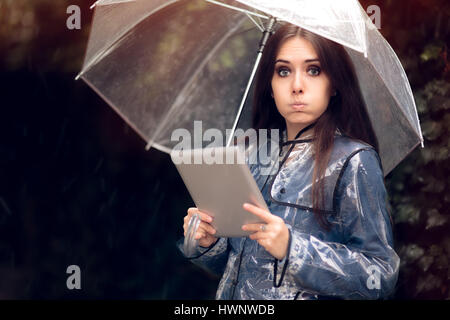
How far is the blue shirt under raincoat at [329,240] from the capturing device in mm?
2049

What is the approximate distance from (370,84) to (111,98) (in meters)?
1.03

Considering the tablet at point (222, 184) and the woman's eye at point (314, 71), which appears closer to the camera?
the tablet at point (222, 184)

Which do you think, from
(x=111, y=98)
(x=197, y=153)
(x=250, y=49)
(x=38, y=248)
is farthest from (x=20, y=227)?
(x=197, y=153)

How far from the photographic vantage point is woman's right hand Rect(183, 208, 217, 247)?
2197 mm

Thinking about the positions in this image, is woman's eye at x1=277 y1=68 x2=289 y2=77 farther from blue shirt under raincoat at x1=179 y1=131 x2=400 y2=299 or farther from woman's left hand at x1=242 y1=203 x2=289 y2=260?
woman's left hand at x1=242 y1=203 x2=289 y2=260

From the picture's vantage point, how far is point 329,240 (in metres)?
2.16

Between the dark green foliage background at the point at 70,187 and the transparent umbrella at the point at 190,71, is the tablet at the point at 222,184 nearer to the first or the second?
the transparent umbrella at the point at 190,71

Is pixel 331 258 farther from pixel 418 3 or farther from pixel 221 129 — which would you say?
pixel 418 3

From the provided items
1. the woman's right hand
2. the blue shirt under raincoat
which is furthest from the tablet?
the blue shirt under raincoat

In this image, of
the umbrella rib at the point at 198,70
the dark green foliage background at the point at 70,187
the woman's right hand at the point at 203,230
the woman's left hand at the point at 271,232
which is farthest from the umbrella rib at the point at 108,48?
the dark green foliage background at the point at 70,187

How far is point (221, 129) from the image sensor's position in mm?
2740

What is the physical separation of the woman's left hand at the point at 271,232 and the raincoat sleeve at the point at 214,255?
1.46 ft

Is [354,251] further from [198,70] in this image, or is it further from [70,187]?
[70,187]

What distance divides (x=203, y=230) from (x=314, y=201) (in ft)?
1.38
